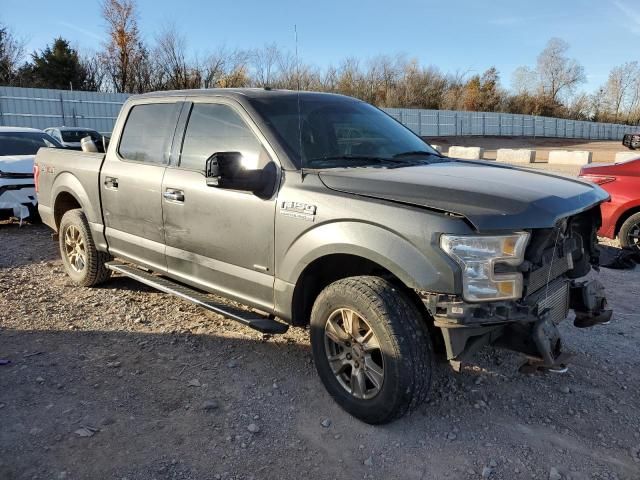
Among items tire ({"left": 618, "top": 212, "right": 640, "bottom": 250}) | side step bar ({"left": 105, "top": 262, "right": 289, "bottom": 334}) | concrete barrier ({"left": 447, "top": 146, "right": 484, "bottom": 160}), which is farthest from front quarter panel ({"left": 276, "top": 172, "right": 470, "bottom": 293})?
concrete barrier ({"left": 447, "top": 146, "right": 484, "bottom": 160})

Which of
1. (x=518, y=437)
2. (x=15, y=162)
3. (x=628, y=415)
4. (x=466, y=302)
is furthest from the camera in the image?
(x=15, y=162)

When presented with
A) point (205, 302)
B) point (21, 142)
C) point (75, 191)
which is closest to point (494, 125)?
point (21, 142)

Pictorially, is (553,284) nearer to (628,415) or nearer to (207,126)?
(628,415)

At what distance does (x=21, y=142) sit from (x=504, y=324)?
9.93 metres

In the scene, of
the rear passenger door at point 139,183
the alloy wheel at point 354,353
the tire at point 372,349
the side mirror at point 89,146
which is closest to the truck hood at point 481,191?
the tire at point 372,349

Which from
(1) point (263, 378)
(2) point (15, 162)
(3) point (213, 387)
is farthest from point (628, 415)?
(2) point (15, 162)

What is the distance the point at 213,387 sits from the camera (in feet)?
11.6

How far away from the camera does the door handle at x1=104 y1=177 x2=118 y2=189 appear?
15.5ft

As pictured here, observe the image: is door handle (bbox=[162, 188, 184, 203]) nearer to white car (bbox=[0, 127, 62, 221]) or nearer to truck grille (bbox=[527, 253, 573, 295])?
truck grille (bbox=[527, 253, 573, 295])

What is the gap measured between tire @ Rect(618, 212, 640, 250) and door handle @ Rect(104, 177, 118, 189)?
6.18 metres

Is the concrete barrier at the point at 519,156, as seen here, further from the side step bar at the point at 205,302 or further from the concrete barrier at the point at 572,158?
the side step bar at the point at 205,302

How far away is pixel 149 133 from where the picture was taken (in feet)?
15.0

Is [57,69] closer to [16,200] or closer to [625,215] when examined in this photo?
[16,200]

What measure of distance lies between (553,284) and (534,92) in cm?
8142
